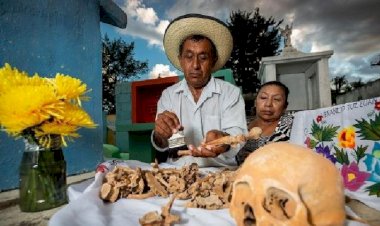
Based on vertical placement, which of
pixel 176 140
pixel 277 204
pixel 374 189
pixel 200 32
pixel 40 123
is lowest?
pixel 374 189

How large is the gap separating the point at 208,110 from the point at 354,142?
1.15m

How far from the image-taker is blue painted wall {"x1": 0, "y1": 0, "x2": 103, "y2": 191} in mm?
1564

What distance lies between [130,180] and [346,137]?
116 centimetres

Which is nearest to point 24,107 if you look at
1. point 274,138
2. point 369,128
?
point 369,128

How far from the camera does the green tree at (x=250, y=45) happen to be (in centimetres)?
1636

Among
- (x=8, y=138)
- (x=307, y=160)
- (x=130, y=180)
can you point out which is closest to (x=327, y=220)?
(x=307, y=160)

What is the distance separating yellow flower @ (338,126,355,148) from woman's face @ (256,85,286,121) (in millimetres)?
1010

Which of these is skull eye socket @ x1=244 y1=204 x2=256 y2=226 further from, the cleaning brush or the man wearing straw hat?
the man wearing straw hat

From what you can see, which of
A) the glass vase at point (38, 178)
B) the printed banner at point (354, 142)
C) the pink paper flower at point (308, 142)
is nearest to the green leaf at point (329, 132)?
the printed banner at point (354, 142)

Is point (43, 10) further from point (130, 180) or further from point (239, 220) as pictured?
point (239, 220)

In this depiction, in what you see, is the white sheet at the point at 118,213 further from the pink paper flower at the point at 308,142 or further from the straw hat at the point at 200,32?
the straw hat at the point at 200,32

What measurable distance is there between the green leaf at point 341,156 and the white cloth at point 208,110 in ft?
2.42

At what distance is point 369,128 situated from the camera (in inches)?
53.4

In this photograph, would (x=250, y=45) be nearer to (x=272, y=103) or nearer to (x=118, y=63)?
(x=118, y=63)
